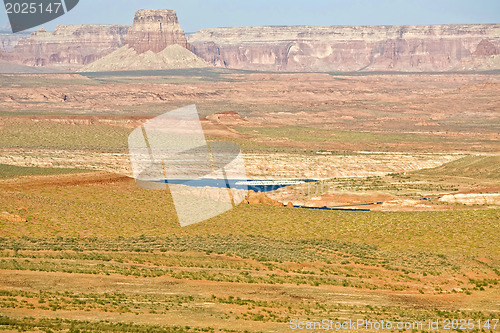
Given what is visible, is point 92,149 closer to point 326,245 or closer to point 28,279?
point 326,245

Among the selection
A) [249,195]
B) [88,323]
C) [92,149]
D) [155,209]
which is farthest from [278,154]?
[88,323]

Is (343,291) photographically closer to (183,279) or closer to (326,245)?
(183,279)

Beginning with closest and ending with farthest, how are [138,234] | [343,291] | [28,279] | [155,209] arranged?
[28,279]
[343,291]
[138,234]
[155,209]

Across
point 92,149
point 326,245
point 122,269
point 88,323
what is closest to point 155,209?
point 326,245

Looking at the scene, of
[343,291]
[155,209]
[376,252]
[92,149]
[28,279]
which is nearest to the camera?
[28,279]

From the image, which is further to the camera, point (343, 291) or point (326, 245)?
point (326, 245)

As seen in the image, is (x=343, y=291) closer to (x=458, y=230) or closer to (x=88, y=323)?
(x=88, y=323)

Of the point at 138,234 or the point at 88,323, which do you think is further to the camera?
the point at 138,234

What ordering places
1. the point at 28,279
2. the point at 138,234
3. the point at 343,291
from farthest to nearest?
the point at 138,234 < the point at 343,291 < the point at 28,279

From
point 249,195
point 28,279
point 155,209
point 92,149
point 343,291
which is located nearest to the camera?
point 28,279
